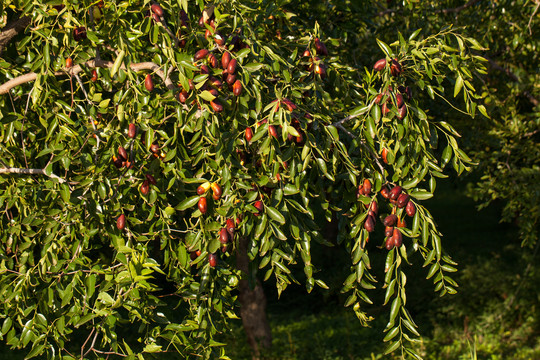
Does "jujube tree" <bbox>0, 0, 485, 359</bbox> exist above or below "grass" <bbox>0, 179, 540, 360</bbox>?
above

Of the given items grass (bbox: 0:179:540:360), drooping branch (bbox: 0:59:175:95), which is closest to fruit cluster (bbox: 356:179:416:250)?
drooping branch (bbox: 0:59:175:95)

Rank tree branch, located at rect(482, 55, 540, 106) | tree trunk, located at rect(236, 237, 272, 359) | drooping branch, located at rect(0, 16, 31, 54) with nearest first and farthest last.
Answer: drooping branch, located at rect(0, 16, 31, 54) → tree branch, located at rect(482, 55, 540, 106) → tree trunk, located at rect(236, 237, 272, 359)

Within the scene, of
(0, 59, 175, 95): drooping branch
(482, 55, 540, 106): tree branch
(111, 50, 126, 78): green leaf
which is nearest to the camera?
(111, 50, 126, 78): green leaf

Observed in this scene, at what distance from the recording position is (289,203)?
2.08 metres

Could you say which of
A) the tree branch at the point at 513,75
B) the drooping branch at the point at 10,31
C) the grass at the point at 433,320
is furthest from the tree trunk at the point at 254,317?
the drooping branch at the point at 10,31

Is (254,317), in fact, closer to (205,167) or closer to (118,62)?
(205,167)


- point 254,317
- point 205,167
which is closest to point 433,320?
point 254,317

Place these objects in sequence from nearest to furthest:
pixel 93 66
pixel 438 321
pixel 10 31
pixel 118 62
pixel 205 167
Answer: pixel 118 62
pixel 205 167
pixel 93 66
pixel 10 31
pixel 438 321

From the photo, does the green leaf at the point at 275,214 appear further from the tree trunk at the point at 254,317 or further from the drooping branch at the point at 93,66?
the tree trunk at the point at 254,317

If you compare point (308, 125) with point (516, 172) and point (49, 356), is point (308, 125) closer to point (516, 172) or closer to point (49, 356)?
point (49, 356)

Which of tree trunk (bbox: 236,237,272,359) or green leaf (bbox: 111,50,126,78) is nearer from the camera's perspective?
green leaf (bbox: 111,50,126,78)

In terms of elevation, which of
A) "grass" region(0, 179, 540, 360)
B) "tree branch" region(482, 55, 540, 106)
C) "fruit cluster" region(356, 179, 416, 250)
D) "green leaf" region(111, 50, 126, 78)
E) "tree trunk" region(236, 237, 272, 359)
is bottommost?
"grass" region(0, 179, 540, 360)

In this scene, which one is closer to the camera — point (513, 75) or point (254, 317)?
point (513, 75)

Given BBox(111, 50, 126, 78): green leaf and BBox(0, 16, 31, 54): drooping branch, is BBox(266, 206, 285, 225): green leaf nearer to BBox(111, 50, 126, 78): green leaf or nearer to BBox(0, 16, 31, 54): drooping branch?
BBox(111, 50, 126, 78): green leaf
